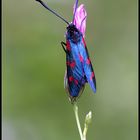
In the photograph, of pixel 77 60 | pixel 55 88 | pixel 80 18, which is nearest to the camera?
pixel 80 18

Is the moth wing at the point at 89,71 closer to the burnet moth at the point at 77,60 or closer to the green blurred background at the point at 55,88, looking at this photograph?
the burnet moth at the point at 77,60

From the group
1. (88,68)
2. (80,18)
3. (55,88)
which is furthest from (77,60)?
(55,88)

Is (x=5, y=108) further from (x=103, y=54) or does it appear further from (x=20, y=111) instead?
(x=103, y=54)

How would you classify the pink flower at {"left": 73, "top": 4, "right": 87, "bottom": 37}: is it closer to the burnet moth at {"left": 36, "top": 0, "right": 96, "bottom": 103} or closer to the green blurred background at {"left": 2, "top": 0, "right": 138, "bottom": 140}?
the burnet moth at {"left": 36, "top": 0, "right": 96, "bottom": 103}

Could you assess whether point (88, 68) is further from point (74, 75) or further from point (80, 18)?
point (80, 18)

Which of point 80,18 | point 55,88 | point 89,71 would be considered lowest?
point 55,88

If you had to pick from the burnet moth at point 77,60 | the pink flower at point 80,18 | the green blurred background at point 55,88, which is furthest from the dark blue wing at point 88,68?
the green blurred background at point 55,88

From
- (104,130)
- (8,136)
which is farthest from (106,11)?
(8,136)

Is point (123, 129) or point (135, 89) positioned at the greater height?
point (135, 89)
